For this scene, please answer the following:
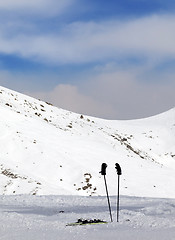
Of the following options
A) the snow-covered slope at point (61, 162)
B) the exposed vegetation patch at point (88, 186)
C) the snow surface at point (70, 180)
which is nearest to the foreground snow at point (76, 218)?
the snow surface at point (70, 180)

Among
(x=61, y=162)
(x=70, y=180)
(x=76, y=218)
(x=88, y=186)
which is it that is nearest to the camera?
(x=76, y=218)

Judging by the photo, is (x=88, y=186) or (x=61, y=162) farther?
(x=61, y=162)

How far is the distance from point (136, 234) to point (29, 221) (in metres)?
2.87

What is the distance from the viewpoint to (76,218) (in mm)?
8406

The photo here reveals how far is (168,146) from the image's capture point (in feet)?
140

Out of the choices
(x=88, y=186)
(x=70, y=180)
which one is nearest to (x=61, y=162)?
(x=70, y=180)

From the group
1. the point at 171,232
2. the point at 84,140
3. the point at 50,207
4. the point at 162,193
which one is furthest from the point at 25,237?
the point at 84,140

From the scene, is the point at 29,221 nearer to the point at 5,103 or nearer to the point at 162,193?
the point at 162,193

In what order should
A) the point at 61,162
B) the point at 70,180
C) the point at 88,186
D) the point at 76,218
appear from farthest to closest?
the point at 61,162 → the point at 70,180 → the point at 88,186 → the point at 76,218

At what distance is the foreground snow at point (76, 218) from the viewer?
6.13 meters

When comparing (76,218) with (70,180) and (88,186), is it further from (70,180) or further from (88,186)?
(70,180)

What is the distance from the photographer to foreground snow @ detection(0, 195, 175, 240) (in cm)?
613

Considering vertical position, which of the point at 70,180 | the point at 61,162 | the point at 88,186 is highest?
the point at 61,162

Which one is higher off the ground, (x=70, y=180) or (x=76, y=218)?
(x=70, y=180)
